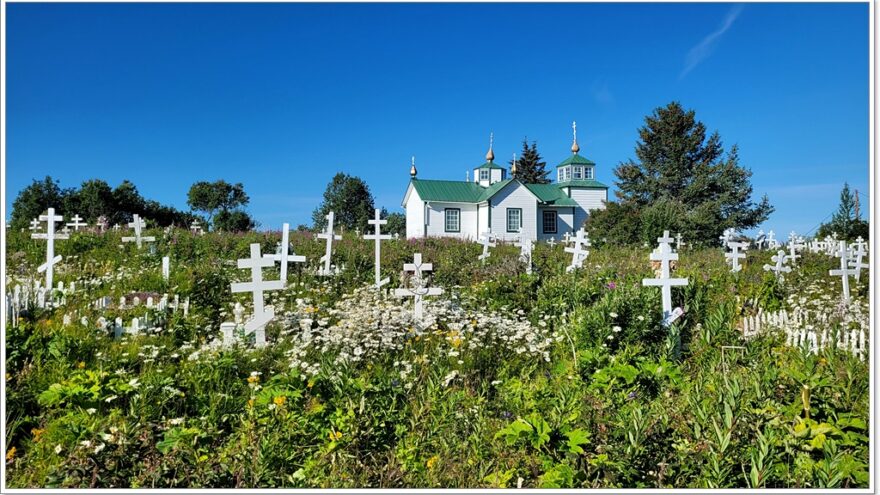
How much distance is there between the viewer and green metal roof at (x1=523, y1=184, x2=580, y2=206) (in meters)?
36.1

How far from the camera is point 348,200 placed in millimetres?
44812

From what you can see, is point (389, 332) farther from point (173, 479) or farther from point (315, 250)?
point (315, 250)

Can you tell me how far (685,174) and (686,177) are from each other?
0.21 m

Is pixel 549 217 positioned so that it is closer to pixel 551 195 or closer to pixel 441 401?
pixel 551 195

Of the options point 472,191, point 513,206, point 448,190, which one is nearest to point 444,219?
point 448,190

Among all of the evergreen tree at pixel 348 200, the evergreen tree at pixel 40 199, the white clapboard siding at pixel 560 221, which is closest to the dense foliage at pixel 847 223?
the white clapboard siding at pixel 560 221

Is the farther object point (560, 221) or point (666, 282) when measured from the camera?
point (560, 221)

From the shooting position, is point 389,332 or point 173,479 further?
point 389,332

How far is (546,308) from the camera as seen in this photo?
7.47m

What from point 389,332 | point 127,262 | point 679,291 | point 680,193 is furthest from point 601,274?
point 680,193

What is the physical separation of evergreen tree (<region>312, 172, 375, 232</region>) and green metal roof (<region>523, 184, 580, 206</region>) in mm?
13781

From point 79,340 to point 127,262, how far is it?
686 cm

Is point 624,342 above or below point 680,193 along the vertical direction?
below

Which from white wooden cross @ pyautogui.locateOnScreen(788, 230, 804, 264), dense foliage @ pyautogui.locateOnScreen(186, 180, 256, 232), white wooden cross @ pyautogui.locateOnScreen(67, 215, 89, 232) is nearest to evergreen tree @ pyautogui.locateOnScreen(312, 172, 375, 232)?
dense foliage @ pyautogui.locateOnScreen(186, 180, 256, 232)
